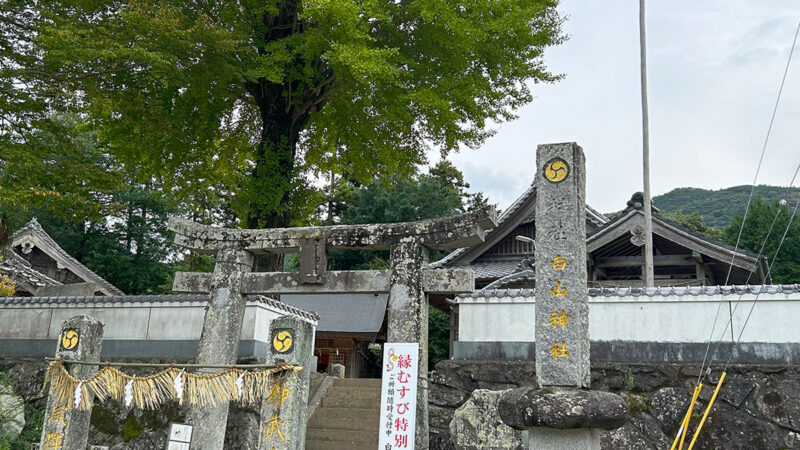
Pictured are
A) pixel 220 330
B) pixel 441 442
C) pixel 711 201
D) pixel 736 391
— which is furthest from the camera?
pixel 711 201

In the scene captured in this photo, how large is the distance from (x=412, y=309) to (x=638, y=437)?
3940 mm

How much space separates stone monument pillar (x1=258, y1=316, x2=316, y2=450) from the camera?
771 centimetres

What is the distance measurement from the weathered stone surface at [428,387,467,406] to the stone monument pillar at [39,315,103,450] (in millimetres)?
5528

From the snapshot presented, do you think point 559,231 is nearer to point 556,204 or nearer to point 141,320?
point 556,204

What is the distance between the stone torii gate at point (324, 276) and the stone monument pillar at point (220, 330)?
0.05 feet

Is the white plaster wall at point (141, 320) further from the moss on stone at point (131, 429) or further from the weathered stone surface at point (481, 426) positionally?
the weathered stone surface at point (481, 426)

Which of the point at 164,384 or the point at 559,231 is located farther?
the point at 164,384

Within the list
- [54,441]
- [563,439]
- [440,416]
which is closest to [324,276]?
[440,416]

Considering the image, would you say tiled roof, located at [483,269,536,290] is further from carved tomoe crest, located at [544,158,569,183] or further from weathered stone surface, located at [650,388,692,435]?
carved tomoe crest, located at [544,158,569,183]

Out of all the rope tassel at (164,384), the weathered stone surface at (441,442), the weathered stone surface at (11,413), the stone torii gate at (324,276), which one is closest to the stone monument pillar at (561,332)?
the stone torii gate at (324,276)

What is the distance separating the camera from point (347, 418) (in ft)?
40.7

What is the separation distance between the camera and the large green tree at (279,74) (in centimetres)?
1047

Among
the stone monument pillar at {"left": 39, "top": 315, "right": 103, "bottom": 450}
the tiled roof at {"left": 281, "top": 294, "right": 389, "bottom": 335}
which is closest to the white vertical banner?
the stone monument pillar at {"left": 39, "top": 315, "right": 103, "bottom": 450}

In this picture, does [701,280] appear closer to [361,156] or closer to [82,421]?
[361,156]
